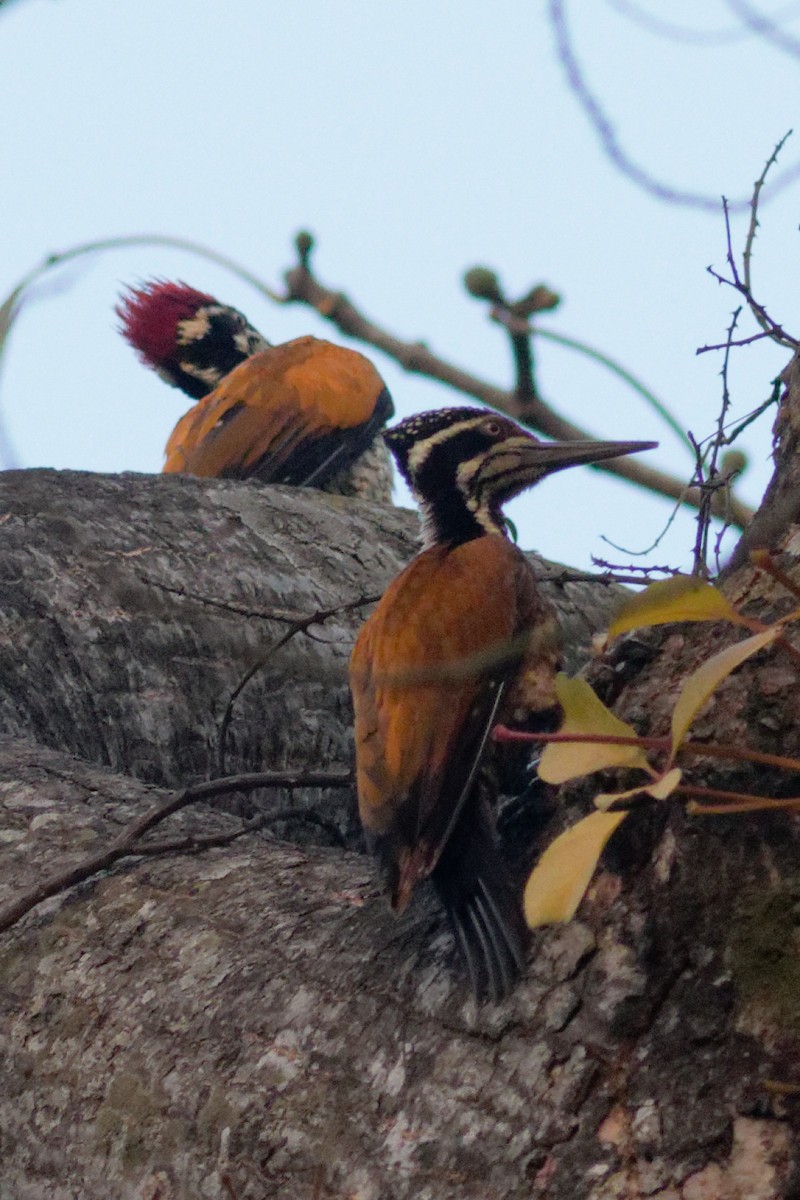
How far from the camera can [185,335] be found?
7238 millimetres

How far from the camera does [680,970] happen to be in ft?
4.71

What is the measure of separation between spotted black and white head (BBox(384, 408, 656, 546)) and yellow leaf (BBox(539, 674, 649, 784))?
1747 millimetres

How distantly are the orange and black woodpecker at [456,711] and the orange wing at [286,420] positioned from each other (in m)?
2.55

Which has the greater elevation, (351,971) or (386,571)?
(386,571)

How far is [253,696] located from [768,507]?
5.96 feet

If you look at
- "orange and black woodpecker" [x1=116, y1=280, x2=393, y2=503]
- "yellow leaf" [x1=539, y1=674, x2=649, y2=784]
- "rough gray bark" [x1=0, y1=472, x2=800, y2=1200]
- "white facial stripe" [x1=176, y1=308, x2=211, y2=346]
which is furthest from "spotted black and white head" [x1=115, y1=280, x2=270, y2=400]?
"yellow leaf" [x1=539, y1=674, x2=649, y2=784]

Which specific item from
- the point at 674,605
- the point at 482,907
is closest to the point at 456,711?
the point at 482,907

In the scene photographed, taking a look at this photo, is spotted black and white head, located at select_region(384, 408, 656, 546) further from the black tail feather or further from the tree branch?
the black tail feather

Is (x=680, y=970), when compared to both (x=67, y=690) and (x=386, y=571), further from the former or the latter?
(x=386, y=571)

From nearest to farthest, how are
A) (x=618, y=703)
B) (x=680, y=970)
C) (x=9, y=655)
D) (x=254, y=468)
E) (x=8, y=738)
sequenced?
(x=680, y=970), (x=618, y=703), (x=8, y=738), (x=9, y=655), (x=254, y=468)

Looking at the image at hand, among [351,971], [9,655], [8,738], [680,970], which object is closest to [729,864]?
[680,970]

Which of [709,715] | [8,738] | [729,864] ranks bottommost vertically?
[8,738]

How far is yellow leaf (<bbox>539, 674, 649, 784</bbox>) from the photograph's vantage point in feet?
4.62

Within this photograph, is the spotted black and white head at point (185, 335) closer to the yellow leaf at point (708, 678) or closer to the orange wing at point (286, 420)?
the orange wing at point (286, 420)
